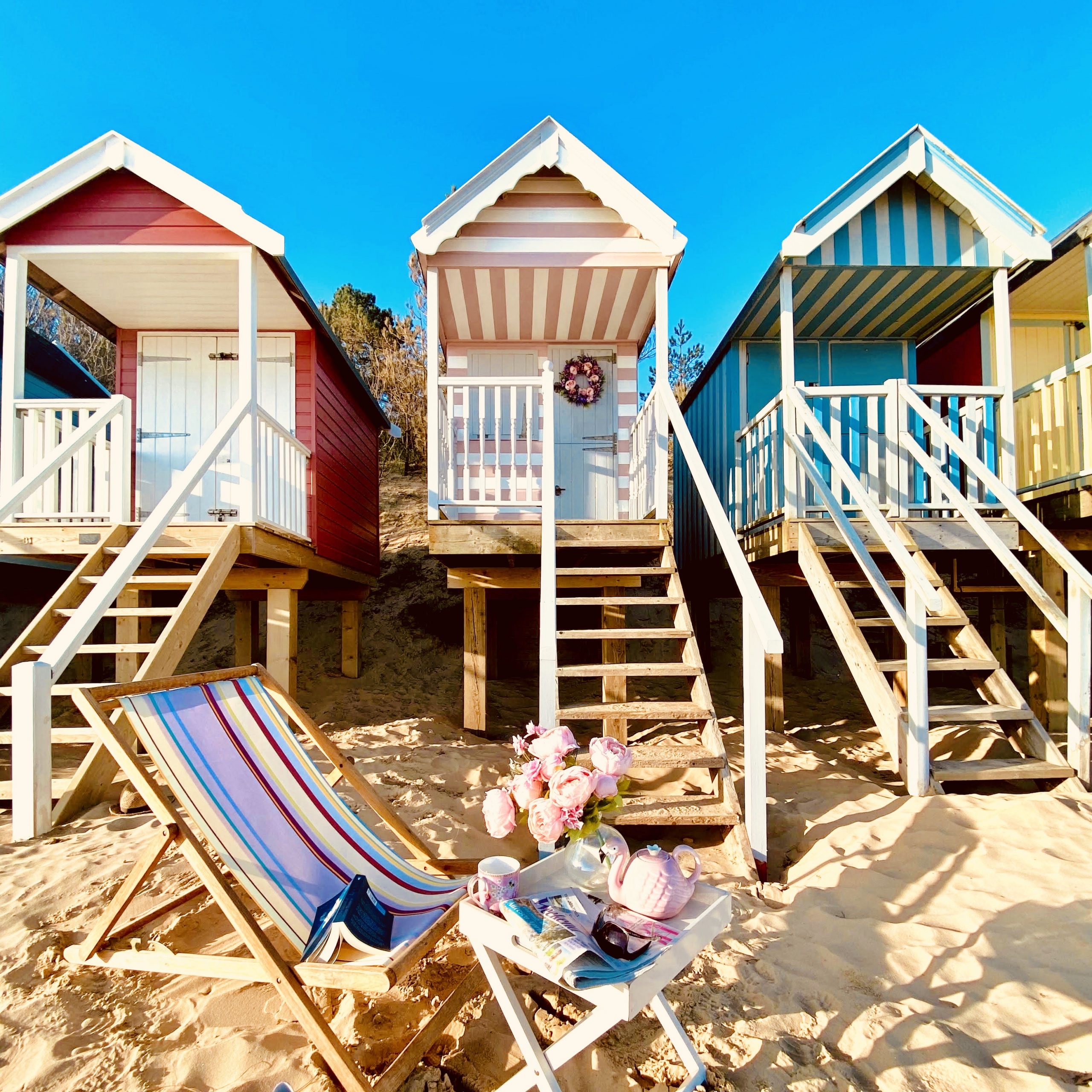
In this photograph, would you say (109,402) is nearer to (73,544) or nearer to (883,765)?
(73,544)

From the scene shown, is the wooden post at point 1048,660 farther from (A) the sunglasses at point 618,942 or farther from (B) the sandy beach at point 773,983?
(A) the sunglasses at point 618,942

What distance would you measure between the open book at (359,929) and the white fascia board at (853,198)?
19.6 ft

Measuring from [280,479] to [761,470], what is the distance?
436cm

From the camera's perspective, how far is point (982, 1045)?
6.66ft

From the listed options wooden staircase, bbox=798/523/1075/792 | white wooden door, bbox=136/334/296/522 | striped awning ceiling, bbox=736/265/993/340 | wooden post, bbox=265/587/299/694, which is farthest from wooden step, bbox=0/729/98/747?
striped awning ceiling, bbox=736/265/993/340

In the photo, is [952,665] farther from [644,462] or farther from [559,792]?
[559,792]

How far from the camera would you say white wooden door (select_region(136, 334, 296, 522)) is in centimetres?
726

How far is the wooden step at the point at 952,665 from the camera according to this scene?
14.1 feet

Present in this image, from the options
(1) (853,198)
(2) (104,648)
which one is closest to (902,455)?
(1) (853,198)

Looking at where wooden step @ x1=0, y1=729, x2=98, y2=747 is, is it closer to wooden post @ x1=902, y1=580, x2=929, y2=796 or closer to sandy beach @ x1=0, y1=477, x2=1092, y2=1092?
sandy beach @ x1=0, y1=477, x2=1092, y2=1092

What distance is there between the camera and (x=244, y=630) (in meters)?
7.96

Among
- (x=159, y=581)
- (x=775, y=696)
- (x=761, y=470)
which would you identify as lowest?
(x=775, y=696)

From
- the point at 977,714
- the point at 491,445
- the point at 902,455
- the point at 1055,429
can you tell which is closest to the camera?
the point at 977,714

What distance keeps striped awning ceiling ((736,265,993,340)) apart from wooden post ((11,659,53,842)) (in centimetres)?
630
